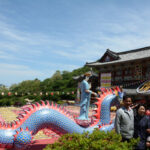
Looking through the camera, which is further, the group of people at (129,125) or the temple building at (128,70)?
the temple building at (128,70)

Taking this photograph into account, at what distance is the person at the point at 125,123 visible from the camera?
3.19 meters

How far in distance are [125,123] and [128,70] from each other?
14.1 metres

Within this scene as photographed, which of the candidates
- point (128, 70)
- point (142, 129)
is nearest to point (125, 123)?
point (142, 129)

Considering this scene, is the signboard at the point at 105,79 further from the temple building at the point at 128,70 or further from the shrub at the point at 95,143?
the shrub at the point at 95,143

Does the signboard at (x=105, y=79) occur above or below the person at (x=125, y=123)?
above

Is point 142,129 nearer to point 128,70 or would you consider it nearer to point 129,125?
point 129,125

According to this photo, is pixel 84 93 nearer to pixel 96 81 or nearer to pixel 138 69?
pixel 138 69

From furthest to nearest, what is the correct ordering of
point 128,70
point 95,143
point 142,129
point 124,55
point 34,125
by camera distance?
1. point 124,55
2. point 128,70
3. point 34,125
4. point 142,129
5. point 95,143

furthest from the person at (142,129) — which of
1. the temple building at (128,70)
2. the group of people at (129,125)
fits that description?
the temple building at (128,70)

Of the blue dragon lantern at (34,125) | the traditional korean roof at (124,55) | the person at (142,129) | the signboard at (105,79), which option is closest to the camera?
the person at (142,129)

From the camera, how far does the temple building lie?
14.8 meters

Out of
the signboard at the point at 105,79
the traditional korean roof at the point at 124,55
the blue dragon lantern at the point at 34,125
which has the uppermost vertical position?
the traditional korean roof at the point at 124,55

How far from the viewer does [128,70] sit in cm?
1672

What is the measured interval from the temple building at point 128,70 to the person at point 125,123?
982 centimetres
